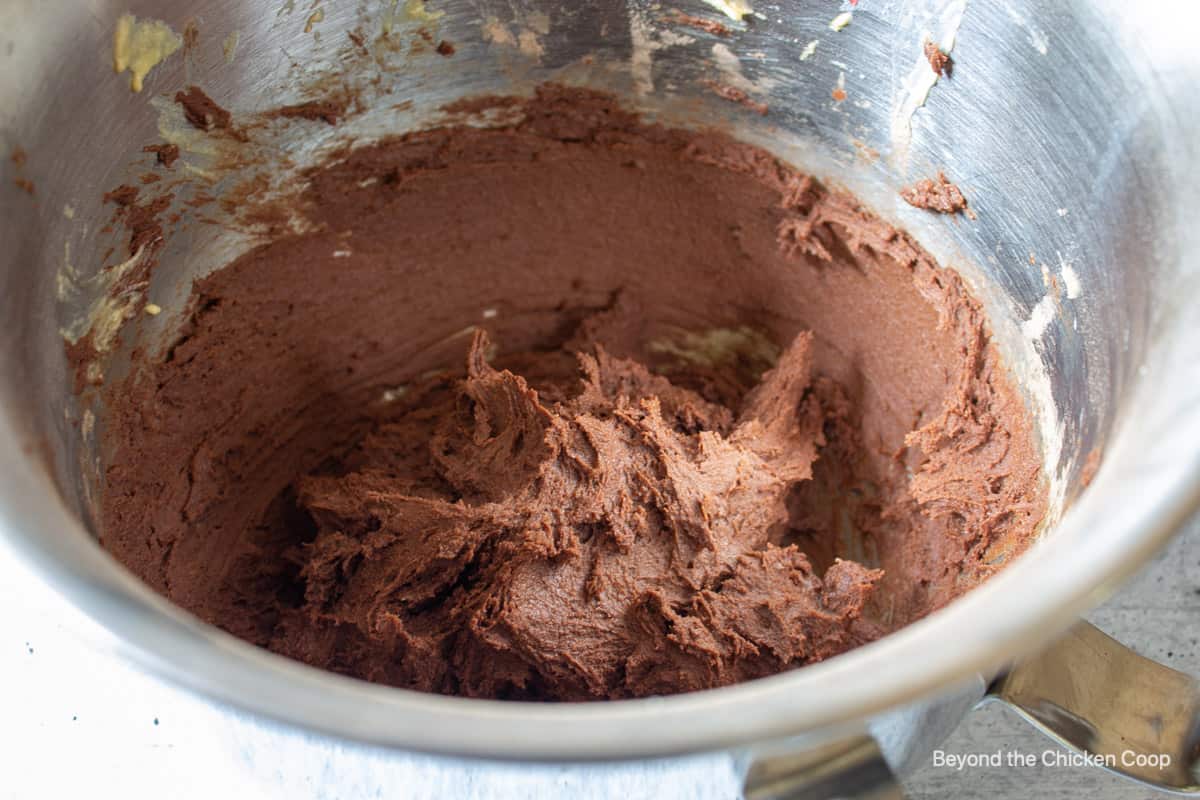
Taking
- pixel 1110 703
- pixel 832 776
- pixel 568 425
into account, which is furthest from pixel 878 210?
pixel 832 776

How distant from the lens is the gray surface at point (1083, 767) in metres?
2.15

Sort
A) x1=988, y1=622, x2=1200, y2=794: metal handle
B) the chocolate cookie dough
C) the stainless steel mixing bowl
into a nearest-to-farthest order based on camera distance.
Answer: the stainless steel mixing bowl → x1=988, y1=622, x2=1200, y2=794: metal handle → the chocolate cookie dough

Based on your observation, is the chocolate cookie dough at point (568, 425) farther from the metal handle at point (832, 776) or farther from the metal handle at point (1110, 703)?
the metal handle at point (832, 776)

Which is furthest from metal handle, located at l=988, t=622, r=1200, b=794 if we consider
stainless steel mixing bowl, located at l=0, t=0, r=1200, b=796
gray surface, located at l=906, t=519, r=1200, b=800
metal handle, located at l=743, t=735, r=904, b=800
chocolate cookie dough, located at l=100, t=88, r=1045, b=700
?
gray surface, located at l=906, t=519, r=1200, b=800

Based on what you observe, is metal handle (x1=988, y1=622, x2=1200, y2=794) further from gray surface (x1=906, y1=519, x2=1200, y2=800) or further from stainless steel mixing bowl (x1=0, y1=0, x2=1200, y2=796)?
gray surface (x1=906, y1=519, x2=1200, y2=800)

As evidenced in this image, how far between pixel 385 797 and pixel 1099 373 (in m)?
1.15

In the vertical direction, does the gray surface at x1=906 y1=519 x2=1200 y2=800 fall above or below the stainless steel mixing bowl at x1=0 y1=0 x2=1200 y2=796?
below

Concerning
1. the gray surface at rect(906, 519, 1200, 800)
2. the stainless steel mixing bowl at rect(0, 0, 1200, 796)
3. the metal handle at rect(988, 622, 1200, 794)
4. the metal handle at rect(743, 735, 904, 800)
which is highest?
the stainless steel mixing bowl at rect(0, 0, 1200, 796)

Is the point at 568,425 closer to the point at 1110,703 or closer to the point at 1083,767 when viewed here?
the point at 1110,703

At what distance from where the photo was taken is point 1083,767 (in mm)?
2156

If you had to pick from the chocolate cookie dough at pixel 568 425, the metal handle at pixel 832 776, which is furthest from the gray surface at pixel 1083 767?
the metal handle at pixel 832 776

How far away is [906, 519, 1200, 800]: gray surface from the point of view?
215 centimetres

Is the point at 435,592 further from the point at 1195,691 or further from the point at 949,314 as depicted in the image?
the point at 1195,691

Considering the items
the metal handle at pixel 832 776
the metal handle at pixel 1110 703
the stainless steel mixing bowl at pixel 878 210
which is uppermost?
the stainless steel mixing bowl at pixel 878 210
